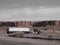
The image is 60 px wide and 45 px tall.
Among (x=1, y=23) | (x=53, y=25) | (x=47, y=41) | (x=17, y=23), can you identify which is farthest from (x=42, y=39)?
(x=1, y=23)

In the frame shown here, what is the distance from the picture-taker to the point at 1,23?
3.57ft

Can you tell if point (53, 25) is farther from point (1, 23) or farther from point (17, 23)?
point (1, 23)

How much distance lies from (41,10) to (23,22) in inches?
7.0

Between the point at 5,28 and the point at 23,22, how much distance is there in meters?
0.16

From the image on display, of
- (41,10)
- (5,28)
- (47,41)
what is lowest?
(47,41)

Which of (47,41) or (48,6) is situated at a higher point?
(48,6)

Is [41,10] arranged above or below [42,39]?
above

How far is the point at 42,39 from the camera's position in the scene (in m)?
1.02

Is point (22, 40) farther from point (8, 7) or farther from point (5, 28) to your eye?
point (8, 7)

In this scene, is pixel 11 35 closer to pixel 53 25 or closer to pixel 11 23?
pixel 11 23

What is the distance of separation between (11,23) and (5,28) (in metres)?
0.07

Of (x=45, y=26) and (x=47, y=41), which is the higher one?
(x=45, y=26)

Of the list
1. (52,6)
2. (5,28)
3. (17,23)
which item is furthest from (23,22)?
(52,6)

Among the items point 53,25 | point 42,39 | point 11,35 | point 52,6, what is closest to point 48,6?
point 52,6
